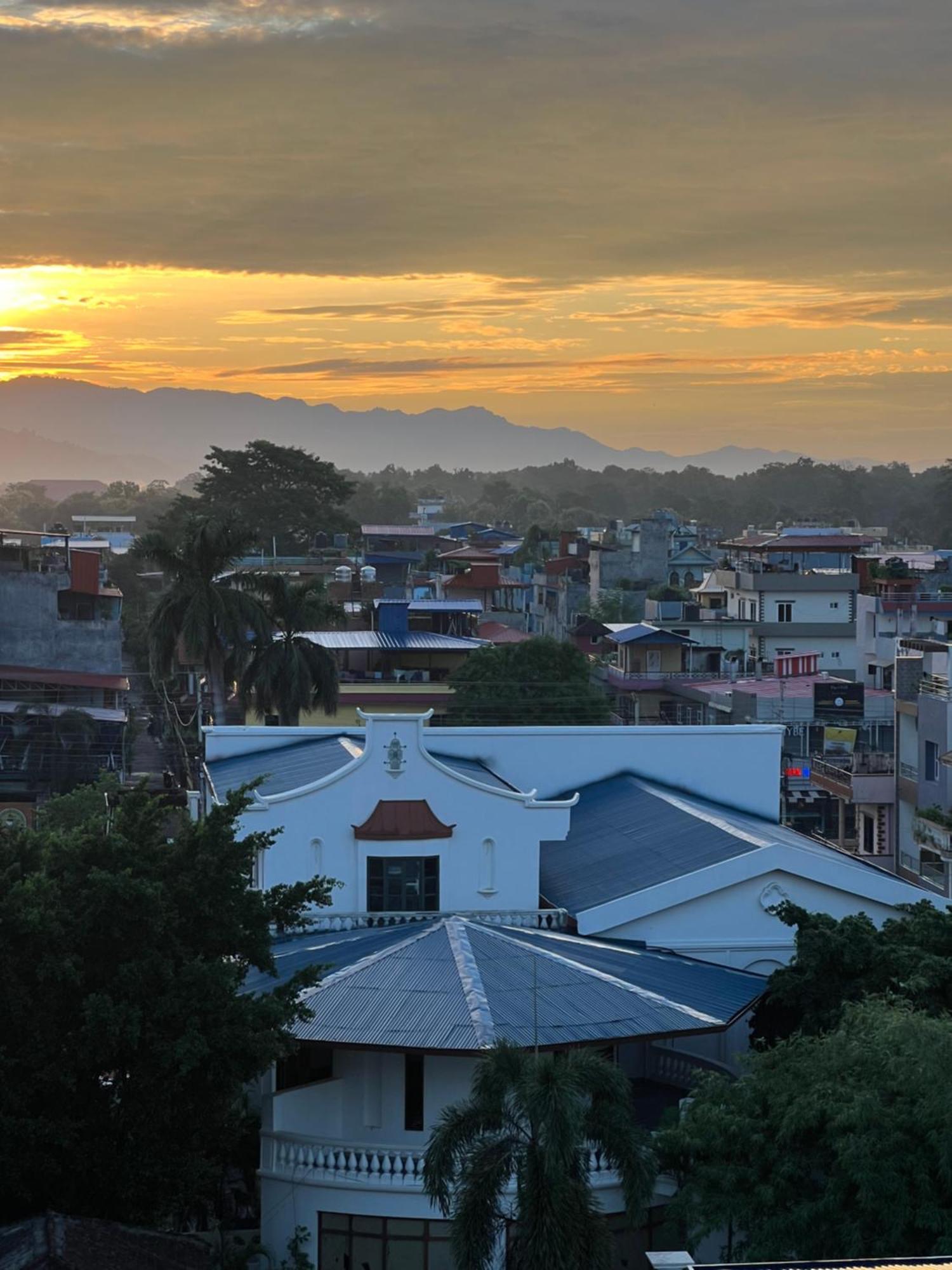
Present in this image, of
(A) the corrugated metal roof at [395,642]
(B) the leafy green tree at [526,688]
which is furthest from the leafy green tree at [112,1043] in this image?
(A) the corrugated metal roof at [395,642]

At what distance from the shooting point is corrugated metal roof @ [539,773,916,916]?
1244 inches

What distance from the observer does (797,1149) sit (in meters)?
22.9

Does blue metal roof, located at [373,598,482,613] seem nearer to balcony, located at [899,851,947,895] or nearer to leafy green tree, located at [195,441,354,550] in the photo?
balcony, located at [899,851,947,895]

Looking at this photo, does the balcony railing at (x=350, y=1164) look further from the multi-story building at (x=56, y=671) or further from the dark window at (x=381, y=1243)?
the multi-story building at (x=56, y=671)

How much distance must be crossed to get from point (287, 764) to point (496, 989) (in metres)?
11.8

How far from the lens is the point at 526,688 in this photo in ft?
245

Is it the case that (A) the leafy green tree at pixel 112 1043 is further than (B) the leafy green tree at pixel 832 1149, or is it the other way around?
(A) the leafy green tree at pixel 112 1043

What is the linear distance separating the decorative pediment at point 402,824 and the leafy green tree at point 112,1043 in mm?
6444

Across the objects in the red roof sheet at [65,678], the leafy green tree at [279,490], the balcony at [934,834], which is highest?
the leafy green tree at [279,490]

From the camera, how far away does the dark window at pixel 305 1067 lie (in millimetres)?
27688

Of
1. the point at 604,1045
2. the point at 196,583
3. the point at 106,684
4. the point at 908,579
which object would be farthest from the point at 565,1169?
the point at 908,579

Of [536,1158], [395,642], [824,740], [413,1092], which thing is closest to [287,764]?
[413,1092]

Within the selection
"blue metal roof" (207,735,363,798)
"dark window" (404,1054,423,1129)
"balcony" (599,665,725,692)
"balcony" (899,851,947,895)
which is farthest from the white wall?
"balcony" (599,665,725,692)

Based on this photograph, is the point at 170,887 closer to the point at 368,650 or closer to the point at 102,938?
the point at 102,938
